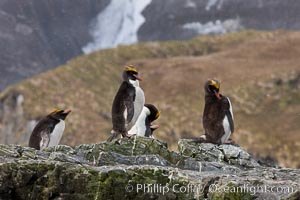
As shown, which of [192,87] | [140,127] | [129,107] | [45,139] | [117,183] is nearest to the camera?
[117,183]

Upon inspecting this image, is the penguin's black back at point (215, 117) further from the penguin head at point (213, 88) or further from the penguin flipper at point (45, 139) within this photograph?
the penguin flipper at point (45, 139)

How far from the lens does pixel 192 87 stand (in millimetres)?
120562

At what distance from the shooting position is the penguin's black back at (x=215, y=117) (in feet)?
62.9

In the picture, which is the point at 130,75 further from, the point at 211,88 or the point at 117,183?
the point at 117,183

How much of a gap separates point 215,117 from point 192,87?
332 feet

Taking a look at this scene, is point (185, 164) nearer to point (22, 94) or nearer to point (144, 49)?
point (22, 94)

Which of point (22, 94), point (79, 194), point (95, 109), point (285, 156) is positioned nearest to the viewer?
point (79, 194)

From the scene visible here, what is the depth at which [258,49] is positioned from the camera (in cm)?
14250

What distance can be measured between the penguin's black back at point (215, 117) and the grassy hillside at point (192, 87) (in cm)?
6329

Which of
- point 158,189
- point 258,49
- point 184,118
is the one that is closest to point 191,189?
point 158,189

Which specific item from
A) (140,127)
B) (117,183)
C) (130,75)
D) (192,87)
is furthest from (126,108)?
(192,87)

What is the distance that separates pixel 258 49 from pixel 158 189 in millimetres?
133021

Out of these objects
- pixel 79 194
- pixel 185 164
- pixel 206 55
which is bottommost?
pixel 79 194

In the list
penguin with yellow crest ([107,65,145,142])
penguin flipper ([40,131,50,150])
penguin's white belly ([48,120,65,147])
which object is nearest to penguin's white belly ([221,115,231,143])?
penguin with yellow crest ([107,65,145,142])
